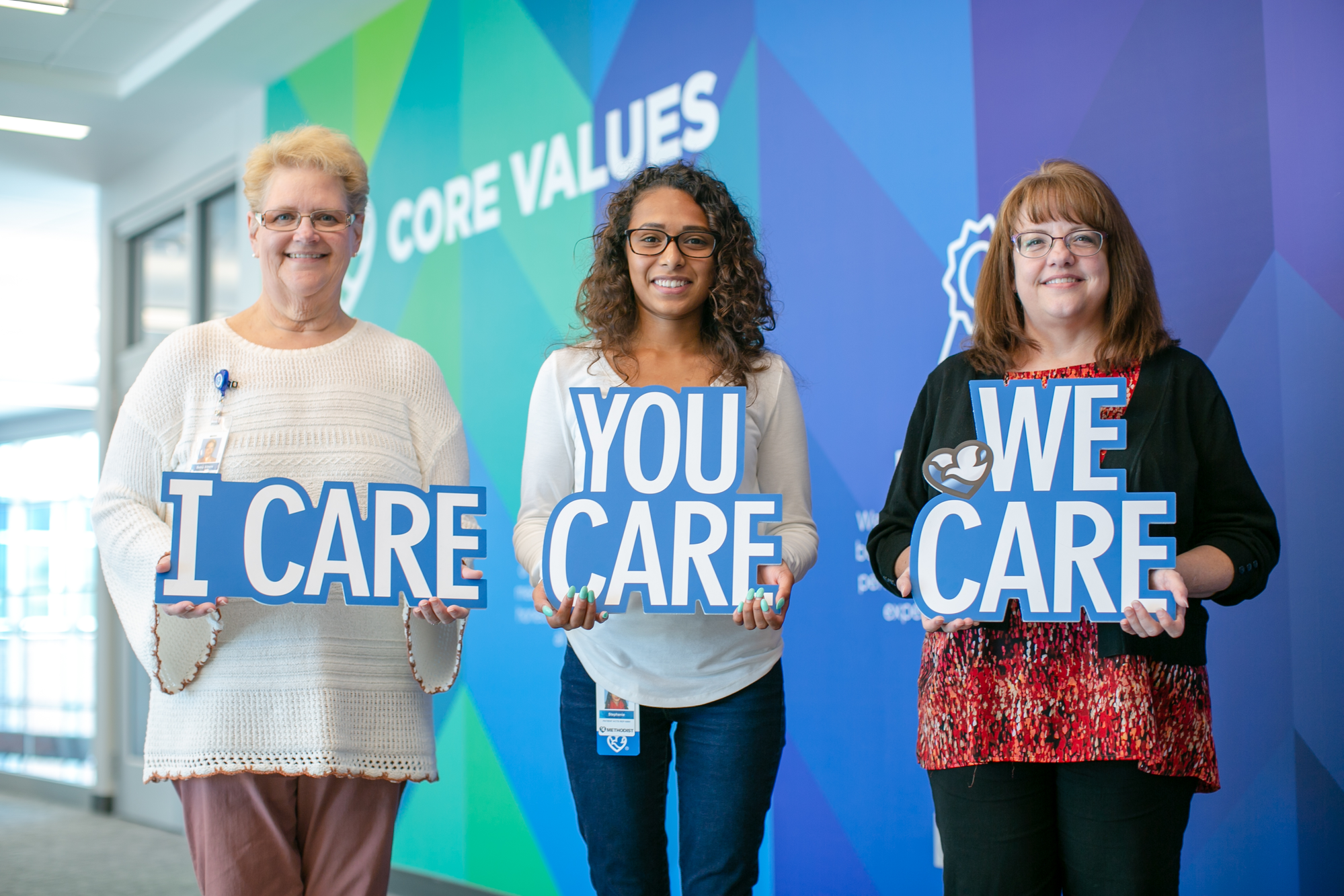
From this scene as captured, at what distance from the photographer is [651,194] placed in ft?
5.76

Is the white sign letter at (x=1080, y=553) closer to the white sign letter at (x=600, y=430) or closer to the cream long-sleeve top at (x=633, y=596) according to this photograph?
the cream long-sleeve top at (x=633, y=596)

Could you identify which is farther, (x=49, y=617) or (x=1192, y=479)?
(x=49, y=617)

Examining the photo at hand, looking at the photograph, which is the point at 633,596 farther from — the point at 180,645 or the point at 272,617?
the point at 180,645

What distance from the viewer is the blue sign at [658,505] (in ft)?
5.18

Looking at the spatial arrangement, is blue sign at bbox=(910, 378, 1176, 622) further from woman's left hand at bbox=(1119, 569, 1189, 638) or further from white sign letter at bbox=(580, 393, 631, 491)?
white sign letter at bbox=(580, 393, 631, 491)

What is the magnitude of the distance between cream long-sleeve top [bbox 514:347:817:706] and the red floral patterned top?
265 millimetres

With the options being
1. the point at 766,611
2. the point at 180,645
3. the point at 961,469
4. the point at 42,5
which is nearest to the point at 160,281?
the point at 42,5

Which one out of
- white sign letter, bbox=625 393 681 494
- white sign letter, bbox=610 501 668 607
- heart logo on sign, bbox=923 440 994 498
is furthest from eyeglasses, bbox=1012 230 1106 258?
white sign letter, bbox=610 501 668 607

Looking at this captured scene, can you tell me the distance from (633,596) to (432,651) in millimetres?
314

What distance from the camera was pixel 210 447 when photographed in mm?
1615

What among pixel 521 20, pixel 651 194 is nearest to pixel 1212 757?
pixel 651 194

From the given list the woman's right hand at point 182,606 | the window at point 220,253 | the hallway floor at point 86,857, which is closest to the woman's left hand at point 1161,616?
the woman's right hand at point 182,606

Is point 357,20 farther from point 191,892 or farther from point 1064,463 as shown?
point 1064,463

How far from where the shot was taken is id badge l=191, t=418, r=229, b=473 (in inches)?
63.1
